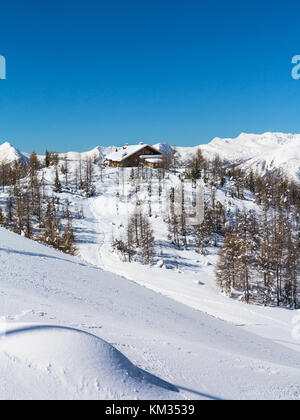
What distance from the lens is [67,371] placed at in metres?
3.79

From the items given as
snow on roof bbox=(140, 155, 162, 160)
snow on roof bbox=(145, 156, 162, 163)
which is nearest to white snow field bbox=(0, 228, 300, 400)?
snow on roof bbox=(145, 156, 162, 163)

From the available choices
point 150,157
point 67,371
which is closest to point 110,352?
point 67,371

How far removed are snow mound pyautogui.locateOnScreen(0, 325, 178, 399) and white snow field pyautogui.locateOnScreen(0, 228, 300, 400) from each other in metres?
0.01

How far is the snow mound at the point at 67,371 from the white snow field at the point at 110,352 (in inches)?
0.5

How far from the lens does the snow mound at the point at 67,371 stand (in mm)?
3602

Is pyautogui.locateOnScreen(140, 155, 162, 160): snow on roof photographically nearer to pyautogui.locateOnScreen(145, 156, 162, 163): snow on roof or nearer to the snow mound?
pyautogui.locateOnScreen(145, 156, 162, 163): snow on roof

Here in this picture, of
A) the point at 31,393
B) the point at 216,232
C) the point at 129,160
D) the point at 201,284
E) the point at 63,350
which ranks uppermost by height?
the point at 129,160

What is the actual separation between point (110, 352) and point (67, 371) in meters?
0.68

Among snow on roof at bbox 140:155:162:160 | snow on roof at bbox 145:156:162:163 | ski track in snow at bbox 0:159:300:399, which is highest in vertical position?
snow on roof at bbox 140:155:162:160

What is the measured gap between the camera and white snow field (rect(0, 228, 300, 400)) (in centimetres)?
376

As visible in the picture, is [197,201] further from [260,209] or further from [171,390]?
[171,390]

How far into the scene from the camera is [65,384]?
368 centimetres
